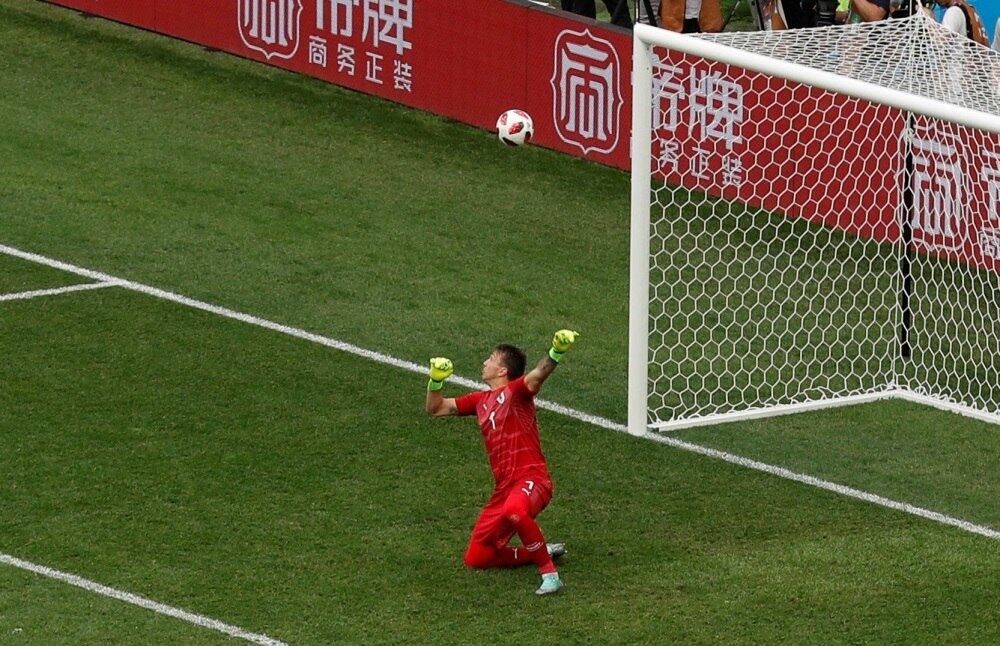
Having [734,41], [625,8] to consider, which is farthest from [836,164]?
[625,8]

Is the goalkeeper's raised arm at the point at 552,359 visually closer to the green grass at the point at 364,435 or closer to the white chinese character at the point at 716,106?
the green grass at the point at 364,435

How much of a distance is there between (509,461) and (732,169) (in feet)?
19.2

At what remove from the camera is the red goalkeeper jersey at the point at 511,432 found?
388 inches

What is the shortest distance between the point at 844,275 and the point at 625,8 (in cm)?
523

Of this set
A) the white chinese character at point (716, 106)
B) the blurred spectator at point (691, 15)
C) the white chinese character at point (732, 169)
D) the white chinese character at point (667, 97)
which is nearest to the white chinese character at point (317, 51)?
the blurred spectator at point (691, 15)

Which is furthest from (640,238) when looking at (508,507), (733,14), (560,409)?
(733,14)

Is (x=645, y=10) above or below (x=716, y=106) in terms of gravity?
above

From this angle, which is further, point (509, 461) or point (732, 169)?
point (732, 169)

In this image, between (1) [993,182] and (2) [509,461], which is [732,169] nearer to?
(1) [993,182]

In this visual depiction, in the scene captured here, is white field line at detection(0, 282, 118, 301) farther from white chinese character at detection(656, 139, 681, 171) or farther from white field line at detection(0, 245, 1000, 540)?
white chinese character at detection(656, 139, 681, 171)

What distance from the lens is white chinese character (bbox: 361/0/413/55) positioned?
18156 mm

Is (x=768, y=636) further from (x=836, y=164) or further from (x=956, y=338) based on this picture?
(x=836, y=164)

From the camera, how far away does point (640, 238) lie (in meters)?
11.9

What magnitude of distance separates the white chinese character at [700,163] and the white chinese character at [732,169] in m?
0.15
